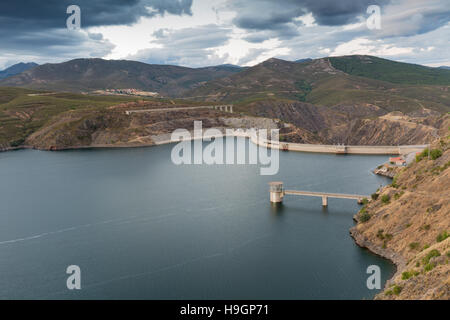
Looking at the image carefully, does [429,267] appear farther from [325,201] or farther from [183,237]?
[325,201]

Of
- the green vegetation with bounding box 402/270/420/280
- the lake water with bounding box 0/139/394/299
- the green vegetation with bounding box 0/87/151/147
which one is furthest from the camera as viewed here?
the green vegetation with bounding box 0/87/151/147

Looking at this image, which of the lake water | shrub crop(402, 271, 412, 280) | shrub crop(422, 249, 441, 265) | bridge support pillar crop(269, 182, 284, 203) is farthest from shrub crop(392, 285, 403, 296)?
bridge support pillar crop(269, 182, 284, 203)

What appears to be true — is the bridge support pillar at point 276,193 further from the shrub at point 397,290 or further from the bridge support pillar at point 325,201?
the shrub at point 397,290

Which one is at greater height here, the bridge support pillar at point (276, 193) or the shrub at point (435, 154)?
the shrub at point (435, 154)

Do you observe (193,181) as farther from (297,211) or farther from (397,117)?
(397,117)

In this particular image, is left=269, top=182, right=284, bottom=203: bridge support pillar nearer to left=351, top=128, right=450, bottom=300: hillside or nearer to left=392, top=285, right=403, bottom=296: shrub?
left=351, top=128, right=450, bottom=300: hillside

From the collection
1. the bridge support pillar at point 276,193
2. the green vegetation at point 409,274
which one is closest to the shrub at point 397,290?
the green vegetation at point 409,274

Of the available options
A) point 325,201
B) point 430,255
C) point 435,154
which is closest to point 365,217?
point 435,154
